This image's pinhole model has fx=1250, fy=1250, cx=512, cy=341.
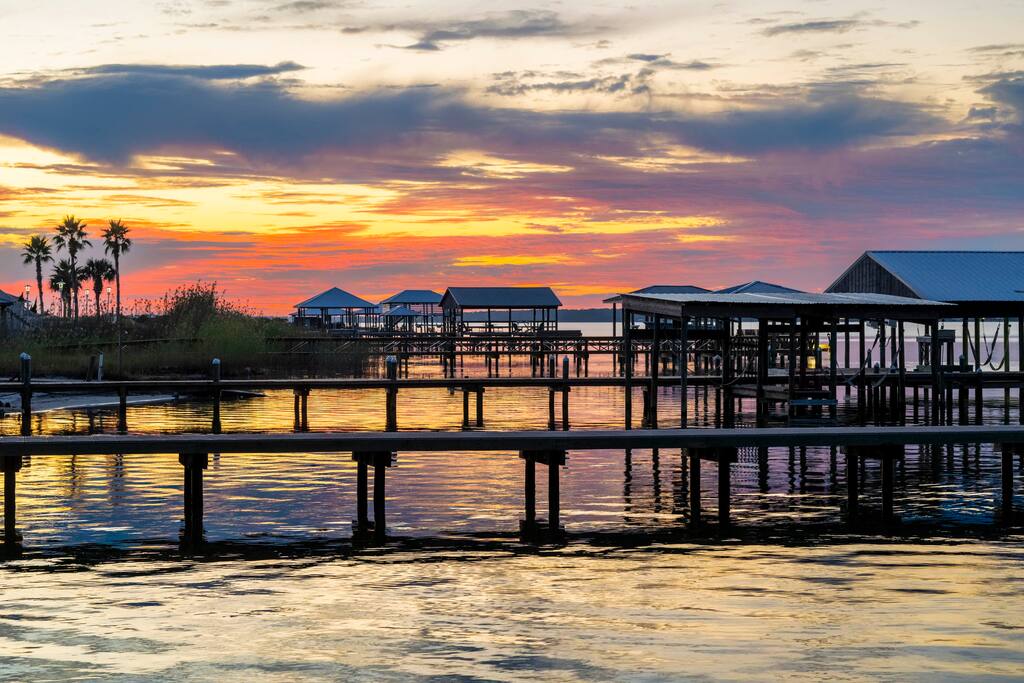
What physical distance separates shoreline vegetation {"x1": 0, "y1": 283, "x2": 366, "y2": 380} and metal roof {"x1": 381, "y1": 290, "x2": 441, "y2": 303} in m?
38.4

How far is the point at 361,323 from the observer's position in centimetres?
11481

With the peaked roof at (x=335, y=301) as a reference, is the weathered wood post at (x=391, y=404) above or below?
below

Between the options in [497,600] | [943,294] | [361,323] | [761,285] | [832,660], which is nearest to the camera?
[832,660]

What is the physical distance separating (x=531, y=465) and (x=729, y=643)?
7.57m

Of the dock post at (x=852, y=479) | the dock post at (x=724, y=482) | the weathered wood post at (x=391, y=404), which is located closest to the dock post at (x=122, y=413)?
the weathered wood post at (x=391, y=404)

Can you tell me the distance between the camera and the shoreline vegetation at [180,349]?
49875 millimetres

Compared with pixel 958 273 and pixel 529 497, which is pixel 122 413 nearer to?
pixel 529 497

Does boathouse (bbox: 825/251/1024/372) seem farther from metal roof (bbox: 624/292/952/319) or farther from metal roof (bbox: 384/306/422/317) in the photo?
metal roof (bbox: 384/306/422/317)

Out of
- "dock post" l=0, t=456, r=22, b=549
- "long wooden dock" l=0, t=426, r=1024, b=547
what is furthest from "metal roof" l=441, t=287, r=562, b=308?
"dock post" l=0, t=456, r=22, b=549

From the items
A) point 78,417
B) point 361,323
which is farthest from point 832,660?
point 361,323

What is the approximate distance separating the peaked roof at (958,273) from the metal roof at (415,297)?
62.5 metres

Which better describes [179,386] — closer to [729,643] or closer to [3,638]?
[3,638]

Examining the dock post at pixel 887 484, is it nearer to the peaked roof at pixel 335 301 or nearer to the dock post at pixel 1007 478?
the dock post at pixel 1007 478

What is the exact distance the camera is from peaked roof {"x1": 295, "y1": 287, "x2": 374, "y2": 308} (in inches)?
4035
